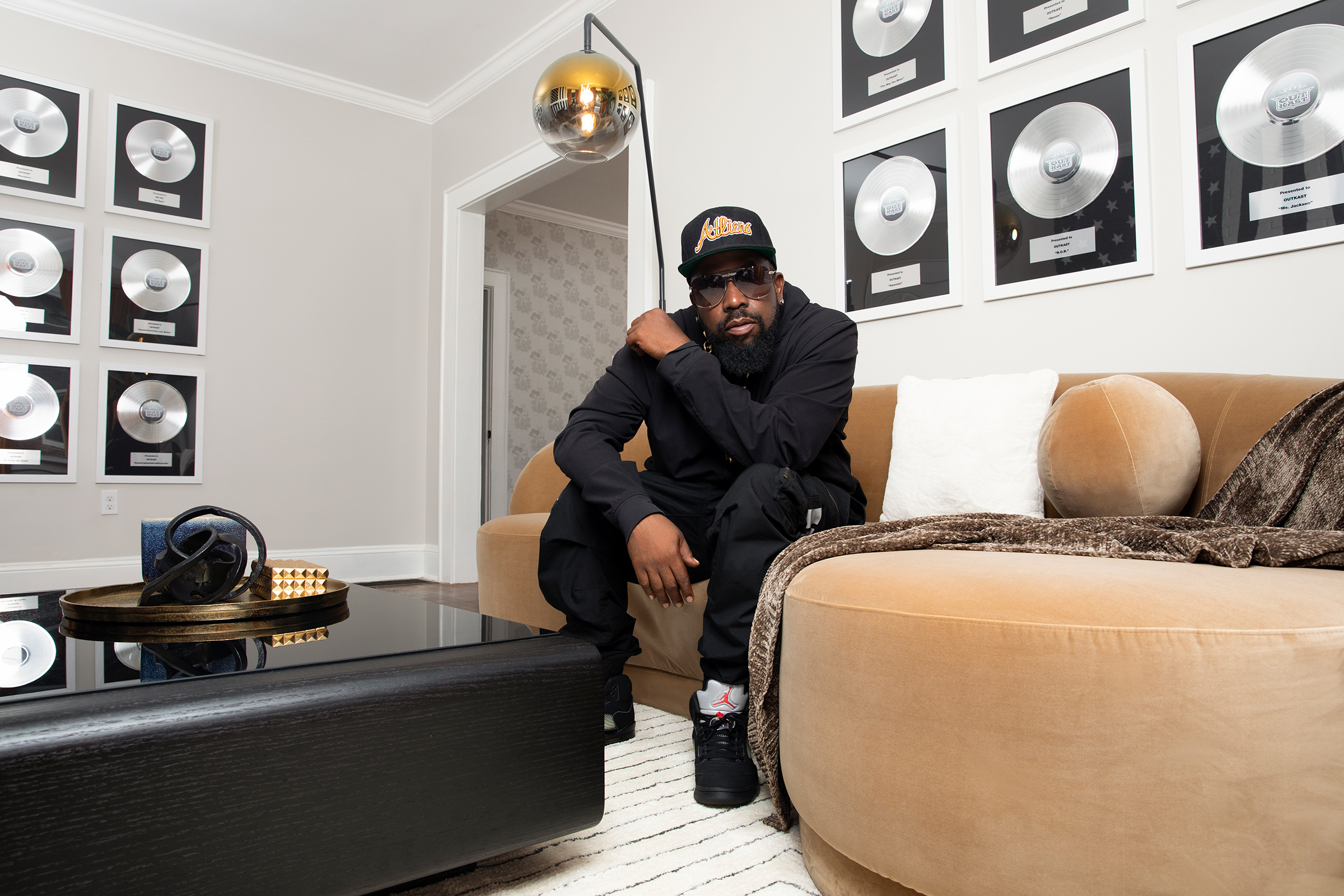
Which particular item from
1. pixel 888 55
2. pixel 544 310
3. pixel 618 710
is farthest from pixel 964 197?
pixel 544 310

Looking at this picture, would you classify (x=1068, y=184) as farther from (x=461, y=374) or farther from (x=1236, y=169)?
(x=461, y=374)

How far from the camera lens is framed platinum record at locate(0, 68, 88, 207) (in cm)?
383

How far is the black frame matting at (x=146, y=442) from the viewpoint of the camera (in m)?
4.03

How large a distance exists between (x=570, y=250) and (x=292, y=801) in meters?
6.21

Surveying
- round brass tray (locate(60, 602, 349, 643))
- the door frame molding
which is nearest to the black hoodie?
round brass tray (locate(60, 602, 349, 643))

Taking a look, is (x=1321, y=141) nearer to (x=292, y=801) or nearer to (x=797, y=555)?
(x=797, y=555)

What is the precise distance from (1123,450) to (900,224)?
1377 mm

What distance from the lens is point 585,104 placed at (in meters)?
2.30

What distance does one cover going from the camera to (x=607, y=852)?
1094 millimetres

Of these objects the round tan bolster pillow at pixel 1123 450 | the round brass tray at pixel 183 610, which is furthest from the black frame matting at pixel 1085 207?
the round brass tray at pixel 183 610

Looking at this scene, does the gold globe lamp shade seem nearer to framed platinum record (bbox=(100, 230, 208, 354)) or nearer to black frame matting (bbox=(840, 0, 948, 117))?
black frame matting (bbox=(840, 0, 948, 117))

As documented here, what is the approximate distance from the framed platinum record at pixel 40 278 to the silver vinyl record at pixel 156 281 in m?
0.21

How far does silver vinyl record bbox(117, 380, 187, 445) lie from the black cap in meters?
3.64

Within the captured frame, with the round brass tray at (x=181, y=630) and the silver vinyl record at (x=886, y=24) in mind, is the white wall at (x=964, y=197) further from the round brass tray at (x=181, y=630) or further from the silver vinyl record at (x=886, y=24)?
the round brass tray at (x=181, y=630)
